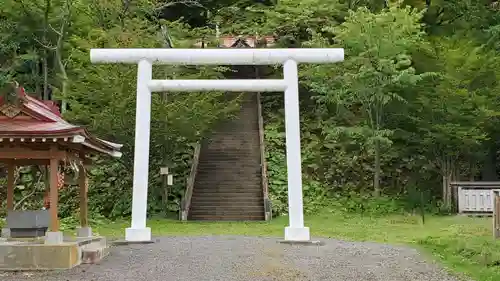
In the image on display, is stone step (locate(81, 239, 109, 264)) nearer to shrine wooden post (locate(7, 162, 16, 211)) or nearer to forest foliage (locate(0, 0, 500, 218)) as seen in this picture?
shrine wooden post (locate(7, 162, 16, 211))

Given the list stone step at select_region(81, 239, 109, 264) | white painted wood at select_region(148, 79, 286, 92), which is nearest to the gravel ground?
stone step at select_region(81, 239, 109, 264)

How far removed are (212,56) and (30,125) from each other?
4.73 metres

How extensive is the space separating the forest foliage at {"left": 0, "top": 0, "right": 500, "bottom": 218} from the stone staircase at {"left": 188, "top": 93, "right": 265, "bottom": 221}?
619 millimetres

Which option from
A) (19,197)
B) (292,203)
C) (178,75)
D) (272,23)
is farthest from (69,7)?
(292,203)

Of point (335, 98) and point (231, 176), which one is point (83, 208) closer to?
point (231, 176)

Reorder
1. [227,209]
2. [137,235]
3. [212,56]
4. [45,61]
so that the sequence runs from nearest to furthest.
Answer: [137,235]
[212,56]
[227,209]
[45,61]

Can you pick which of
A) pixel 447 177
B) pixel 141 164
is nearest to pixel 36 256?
pixel 141 164

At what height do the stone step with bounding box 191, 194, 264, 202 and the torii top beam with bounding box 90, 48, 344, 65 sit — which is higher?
the torii top beam with bounding box 90, 48, 344, 65

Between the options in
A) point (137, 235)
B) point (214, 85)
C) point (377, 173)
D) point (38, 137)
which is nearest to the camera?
point (38, 137)

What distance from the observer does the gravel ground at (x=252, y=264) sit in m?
8.96

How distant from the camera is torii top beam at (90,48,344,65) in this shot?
1359 cm

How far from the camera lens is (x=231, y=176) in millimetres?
20578

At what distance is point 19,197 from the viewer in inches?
768

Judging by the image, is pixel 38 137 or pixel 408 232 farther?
pixel 408 232
